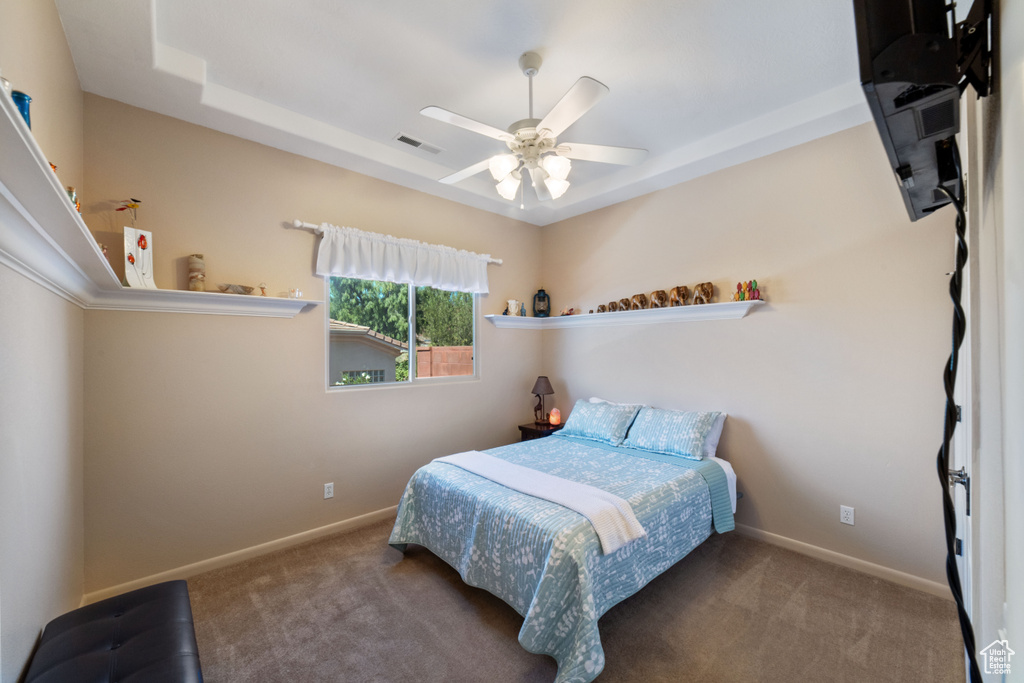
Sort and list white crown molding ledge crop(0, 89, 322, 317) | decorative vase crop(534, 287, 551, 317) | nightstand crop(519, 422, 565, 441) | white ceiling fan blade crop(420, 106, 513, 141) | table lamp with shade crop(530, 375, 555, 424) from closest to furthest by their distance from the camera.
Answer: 1. white crown molding ledge crop(0, 89, 322, 317)
2. white ceiling fan blade crop(420, 106, 513, 141)
3. nightstand crop(519, 422, 565, 441)
4. table lamp with shade crop(530, 375, 555, 424)
5. decorative vase crop(534, 287, 551, 317)

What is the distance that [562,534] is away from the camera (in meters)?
1.88

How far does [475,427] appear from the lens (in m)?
4.03

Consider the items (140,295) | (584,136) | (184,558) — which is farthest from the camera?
(584,136)

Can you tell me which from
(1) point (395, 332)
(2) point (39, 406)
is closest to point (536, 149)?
(1) point (395, 332)

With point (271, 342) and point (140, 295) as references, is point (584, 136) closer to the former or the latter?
point (271, 342)

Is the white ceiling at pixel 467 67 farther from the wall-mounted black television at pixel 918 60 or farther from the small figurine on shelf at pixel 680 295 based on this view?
the wall-mounted black television at pixel 918 60

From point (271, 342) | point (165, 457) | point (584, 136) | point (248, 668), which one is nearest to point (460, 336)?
point (271, 342)

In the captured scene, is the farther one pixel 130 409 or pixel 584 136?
pixel 584 136

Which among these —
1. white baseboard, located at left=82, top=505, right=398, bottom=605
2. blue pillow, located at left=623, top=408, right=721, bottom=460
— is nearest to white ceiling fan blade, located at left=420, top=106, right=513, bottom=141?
Answer: blue pillow, located at left=623, top=408, right=721, bottom=460

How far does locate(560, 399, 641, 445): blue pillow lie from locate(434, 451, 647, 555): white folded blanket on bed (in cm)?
99

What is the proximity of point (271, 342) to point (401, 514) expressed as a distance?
1469 millimetres

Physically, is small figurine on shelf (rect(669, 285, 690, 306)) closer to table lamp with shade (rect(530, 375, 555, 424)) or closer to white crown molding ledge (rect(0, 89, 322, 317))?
table lamp with shade (rect(530, 375, 555, 424))

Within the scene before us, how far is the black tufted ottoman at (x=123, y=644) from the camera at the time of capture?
128 cm

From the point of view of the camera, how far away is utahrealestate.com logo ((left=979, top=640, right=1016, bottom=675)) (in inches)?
21.4
